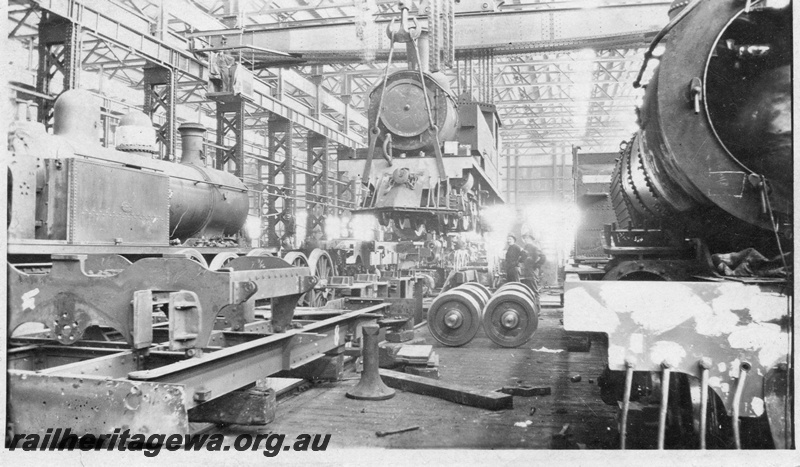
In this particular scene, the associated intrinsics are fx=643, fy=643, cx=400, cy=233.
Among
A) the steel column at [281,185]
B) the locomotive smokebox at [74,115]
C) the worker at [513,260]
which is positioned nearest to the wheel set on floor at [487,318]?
the worker at [513,260]

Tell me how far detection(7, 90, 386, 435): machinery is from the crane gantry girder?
4.22 metres

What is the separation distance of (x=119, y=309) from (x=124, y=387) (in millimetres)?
849

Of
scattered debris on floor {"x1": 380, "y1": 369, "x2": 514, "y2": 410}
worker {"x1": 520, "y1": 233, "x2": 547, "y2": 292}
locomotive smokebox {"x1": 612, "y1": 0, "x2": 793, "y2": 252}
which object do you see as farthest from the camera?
worker {"x1": 520, "y1": 233, "x2": 547, "y2": 292}

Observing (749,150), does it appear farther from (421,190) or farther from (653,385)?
(421,190)

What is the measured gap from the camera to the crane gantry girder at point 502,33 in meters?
9.50

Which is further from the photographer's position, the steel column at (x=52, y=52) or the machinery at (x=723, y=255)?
the steel column at (x=52, y=52)

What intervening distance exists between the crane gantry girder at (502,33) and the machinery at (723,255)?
703 cm

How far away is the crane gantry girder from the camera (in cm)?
950

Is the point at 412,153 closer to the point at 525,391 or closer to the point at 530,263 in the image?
the point at 530,263

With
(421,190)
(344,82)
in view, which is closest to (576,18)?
(421,190)

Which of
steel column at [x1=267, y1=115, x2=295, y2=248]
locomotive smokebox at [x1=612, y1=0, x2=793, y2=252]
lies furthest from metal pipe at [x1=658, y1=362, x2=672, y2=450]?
steel column at [x1=267, y1=115, x2=295, y2=248]

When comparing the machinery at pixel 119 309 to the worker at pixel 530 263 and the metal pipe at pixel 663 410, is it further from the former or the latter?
the worker at pixel 530 263

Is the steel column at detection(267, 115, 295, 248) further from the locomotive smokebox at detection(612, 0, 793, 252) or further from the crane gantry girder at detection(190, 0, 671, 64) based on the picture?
the locomotive smokebox at detection(612, 0, 793, 252)

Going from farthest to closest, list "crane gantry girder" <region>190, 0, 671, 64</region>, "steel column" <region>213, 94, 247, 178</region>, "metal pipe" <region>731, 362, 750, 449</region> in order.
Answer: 1. "steel column" <region>213, 94, 247, 178</region>
2. "crane gantry girder" <region>190, 0, 671, 64</region>
3. "metal pipe" <region>731, 362, 750, 449</region>
